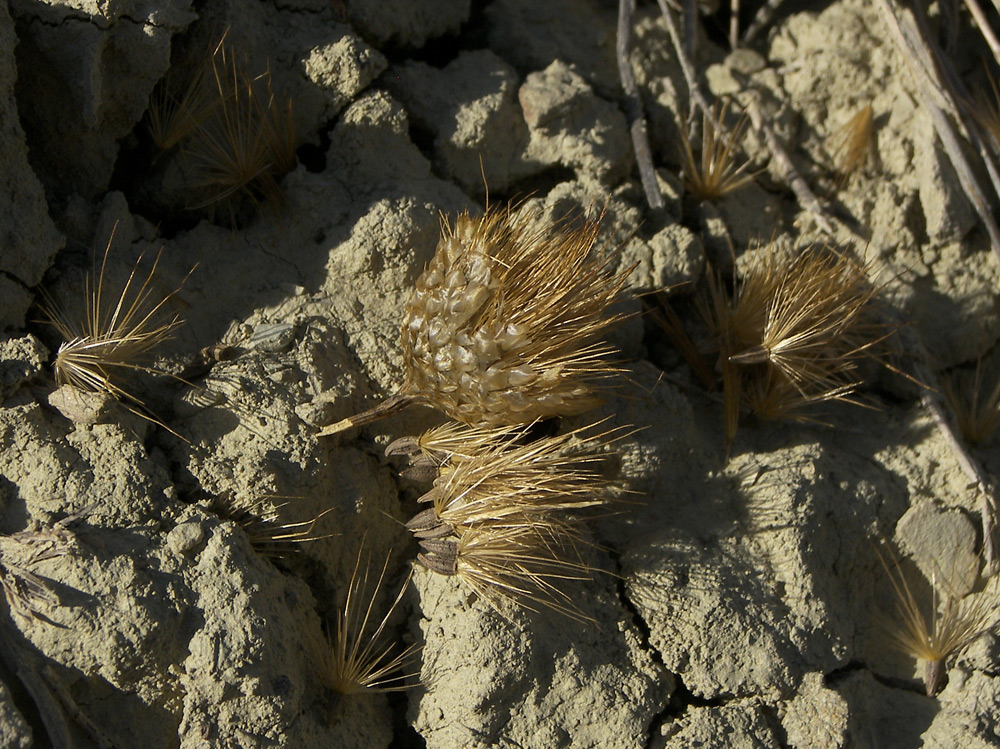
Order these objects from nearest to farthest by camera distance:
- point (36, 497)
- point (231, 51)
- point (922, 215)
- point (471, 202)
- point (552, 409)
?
1. point (36, 497)
2. point (552, 409)
3. point (231, 51)
4. point (471, 202)
5. point (922, 215)

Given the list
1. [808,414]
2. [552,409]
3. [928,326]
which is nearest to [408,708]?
[552,409]

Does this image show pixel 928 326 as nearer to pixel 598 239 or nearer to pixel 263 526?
pixel 598 239

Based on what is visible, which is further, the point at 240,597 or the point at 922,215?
the point at 922,215

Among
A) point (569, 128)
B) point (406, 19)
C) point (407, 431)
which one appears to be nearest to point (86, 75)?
point (406, 19)

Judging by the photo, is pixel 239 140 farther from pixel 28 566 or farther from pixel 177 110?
pixel 28 566

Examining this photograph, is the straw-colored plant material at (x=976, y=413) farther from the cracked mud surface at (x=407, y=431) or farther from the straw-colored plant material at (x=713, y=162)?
the straw-colored plant material at (x=713, y=162)

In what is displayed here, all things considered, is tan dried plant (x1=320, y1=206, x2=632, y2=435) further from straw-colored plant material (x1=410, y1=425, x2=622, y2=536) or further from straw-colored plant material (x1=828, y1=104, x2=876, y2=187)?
straw-colored plant material (x1=828, y1=104, x2=876, y2=187)
